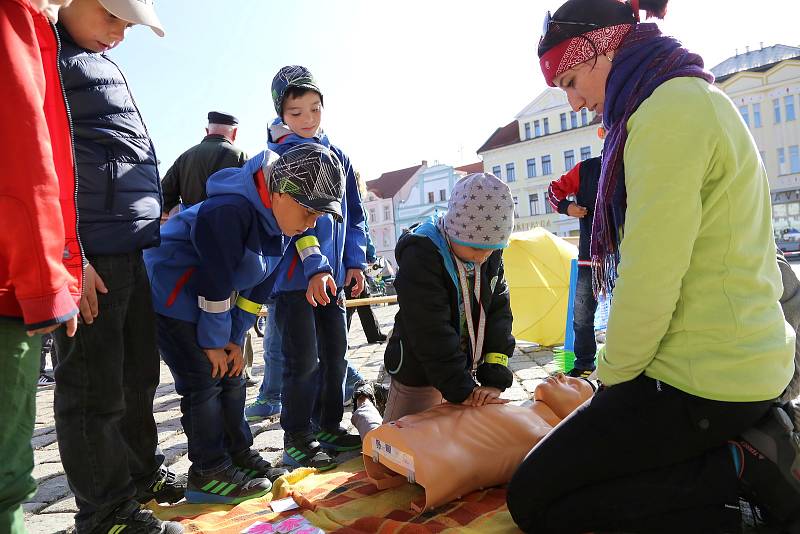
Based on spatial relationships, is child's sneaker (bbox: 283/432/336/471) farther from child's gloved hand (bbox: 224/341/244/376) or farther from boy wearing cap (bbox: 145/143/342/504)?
child's gloved hand (bbox: 224/341/244/376)

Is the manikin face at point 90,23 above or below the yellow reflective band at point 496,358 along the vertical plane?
above

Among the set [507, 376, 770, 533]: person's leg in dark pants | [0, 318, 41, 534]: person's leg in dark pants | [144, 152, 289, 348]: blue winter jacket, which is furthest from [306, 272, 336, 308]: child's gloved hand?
[0, 318, 41, 534]: person's leg in dark pants

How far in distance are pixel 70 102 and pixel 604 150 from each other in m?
1.85

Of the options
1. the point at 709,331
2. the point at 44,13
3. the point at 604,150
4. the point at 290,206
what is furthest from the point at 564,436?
the point at 44,13

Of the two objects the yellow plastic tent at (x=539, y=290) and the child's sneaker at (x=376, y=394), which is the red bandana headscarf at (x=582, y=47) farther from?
the yellow plastic tent at (x=539, y=290)

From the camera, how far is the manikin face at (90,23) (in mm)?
2146

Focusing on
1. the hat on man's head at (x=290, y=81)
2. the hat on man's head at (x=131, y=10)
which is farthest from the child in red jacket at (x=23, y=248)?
the hat on man's head at (x=290, y=81)

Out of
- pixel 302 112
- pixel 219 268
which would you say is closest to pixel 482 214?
pixel 219 268

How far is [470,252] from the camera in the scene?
9.32 ft

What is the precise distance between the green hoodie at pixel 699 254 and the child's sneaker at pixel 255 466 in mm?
1740

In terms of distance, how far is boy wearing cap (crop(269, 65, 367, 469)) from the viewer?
10.1 ft

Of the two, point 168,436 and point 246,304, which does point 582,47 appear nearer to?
point 246,304

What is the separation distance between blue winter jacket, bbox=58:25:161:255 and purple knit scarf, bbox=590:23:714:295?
168 centimetres

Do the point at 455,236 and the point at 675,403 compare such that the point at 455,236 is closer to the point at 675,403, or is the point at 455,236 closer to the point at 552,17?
the point at 552,17
